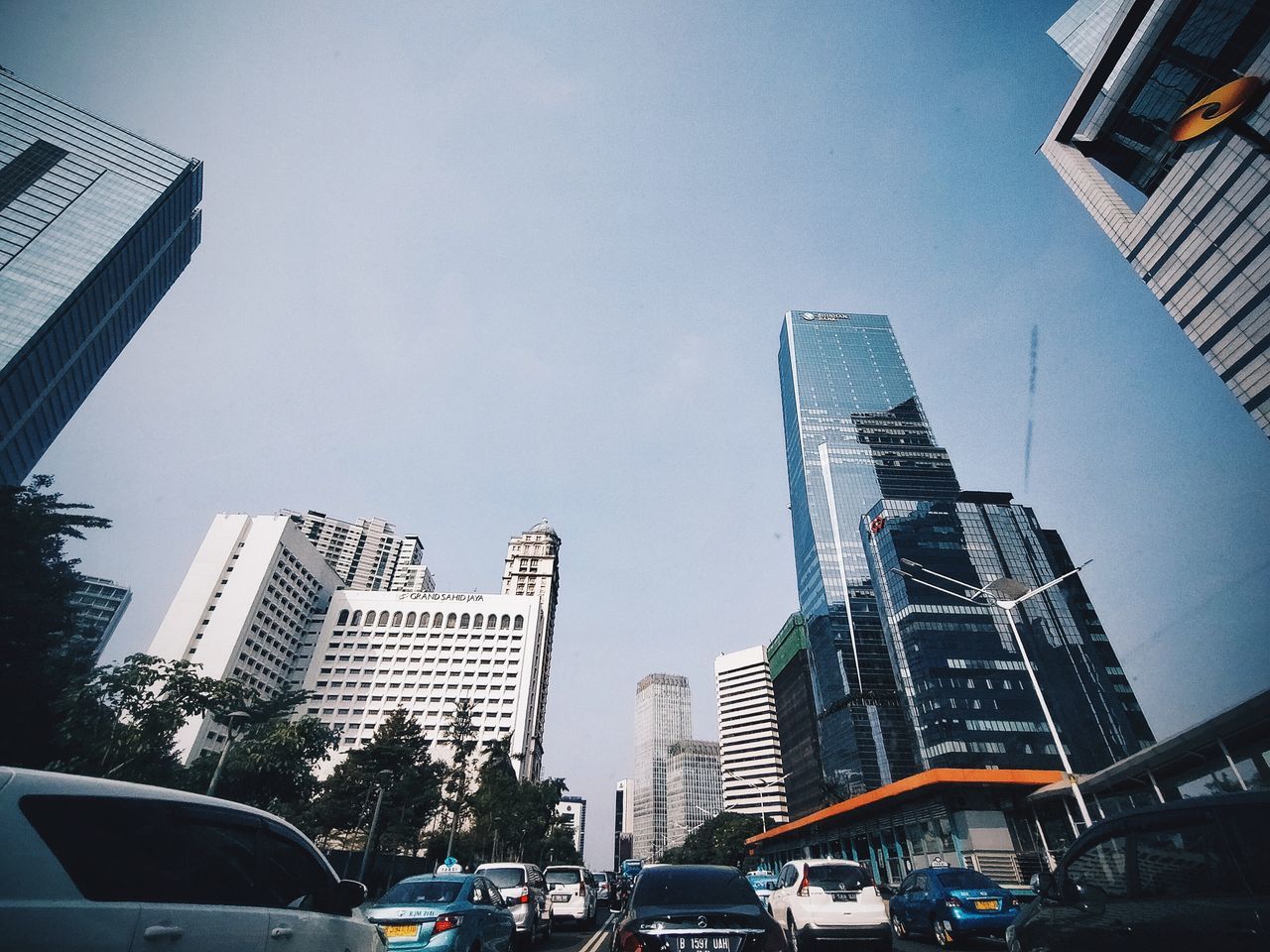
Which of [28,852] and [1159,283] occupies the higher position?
[1159,283]

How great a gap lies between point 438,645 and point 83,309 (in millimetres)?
69878

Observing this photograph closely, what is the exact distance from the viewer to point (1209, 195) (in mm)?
41125

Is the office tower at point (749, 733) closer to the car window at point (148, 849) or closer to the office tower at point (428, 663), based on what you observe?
the office tower at point (428, 663)

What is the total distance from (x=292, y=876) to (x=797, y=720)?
140m

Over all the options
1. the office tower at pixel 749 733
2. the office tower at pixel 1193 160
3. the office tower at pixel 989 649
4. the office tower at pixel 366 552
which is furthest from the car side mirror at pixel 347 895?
the office tower at pixel 366 552

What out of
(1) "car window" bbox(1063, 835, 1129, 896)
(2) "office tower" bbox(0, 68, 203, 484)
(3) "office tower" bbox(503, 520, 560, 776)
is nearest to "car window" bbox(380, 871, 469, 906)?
(1) "car window" bbox(1063, 835, 1129, 896)

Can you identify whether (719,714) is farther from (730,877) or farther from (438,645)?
(730,877)

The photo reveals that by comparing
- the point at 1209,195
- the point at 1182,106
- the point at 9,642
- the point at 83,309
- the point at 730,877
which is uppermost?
the point at 83,309

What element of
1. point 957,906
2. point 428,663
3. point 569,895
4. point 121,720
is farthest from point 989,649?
point 121,720

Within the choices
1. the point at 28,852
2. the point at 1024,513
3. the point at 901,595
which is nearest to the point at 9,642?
the point at 28,852

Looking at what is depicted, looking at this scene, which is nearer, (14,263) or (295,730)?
(295,730)

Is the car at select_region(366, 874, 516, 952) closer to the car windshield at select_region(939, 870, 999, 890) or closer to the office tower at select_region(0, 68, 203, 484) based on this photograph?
the car windshield at select_region(939, 870, 999, 890)

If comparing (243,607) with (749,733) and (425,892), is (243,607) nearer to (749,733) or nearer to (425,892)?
(425,892)

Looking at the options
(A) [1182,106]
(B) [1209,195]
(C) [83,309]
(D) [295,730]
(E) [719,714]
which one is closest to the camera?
(D) [295,730]
